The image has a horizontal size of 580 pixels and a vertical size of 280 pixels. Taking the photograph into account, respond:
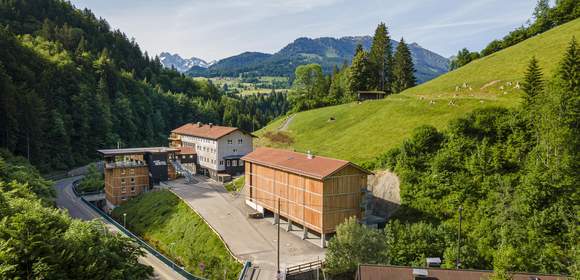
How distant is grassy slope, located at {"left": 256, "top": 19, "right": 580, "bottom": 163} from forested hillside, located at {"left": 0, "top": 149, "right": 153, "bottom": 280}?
34192 mm

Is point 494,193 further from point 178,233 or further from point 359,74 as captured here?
point 359,74

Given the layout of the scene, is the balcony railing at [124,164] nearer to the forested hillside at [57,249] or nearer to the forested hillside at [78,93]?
the forested hillside at [78,93]

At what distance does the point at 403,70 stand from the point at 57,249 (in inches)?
3194

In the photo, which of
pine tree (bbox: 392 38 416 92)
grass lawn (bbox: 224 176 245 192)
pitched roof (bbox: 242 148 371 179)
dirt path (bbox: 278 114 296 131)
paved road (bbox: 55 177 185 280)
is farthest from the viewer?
pine tree (bbox: 392 38 416 92)

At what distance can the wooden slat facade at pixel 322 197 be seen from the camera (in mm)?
38125

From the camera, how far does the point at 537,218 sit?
3017cm

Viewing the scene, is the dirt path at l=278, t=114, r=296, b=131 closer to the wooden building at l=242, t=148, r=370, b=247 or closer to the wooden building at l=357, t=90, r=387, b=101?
the wooden building at l=357, t=90, r=387, b=101

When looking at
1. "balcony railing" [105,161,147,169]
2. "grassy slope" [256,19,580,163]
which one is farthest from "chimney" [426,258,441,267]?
"balcony railing" [105,161,147,169]

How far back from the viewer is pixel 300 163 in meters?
42.5

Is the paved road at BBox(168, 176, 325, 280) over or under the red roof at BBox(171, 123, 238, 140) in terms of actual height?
under

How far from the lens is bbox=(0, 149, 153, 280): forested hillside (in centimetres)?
1861

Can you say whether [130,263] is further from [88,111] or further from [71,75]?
[71,75]

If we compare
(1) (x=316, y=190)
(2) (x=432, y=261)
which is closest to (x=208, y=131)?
(1) (x=316, y=190)

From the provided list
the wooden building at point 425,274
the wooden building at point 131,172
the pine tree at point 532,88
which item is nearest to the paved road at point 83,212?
the wooden building at point 131,172
